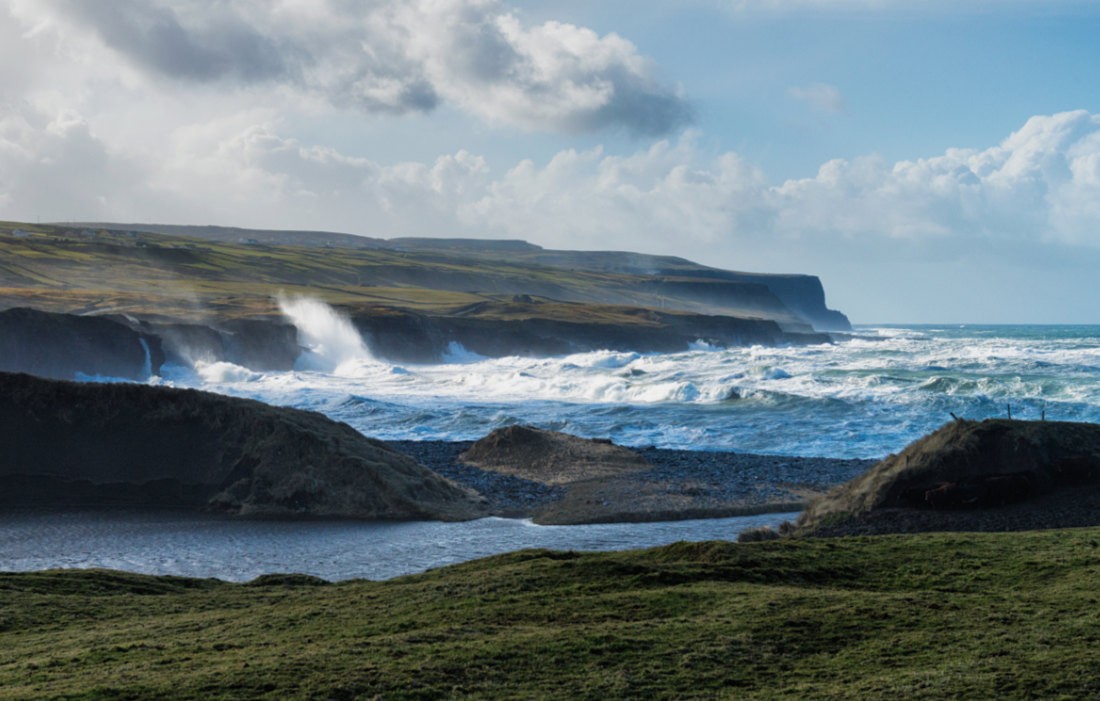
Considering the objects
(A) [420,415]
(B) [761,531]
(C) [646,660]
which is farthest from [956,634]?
(A) [420,415]

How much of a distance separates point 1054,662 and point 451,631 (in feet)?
23.2

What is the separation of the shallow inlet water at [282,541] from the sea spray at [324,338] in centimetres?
6712

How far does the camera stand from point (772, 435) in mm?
49031

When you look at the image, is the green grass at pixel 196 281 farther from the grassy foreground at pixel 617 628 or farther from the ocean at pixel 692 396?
the grassy foreground at pixel 617 628

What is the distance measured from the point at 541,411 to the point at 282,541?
33884mm

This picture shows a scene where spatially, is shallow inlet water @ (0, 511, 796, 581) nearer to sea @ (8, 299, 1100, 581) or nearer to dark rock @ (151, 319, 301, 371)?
sea @ (8, 299, 1100, 581)

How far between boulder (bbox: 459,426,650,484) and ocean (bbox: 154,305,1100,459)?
7.83 metres

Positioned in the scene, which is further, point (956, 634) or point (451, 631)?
point (451, 631)

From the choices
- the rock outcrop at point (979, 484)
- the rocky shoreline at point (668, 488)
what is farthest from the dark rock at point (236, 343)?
the rock outcrop at point (979, 484)

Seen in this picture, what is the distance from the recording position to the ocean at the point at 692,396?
50406mm

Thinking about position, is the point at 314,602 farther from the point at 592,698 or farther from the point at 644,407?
the point at 644,407

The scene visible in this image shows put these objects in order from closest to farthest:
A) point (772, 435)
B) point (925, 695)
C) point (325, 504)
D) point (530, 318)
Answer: point (925, 695) < point (325, 504) < point (772, 435) < point (530, 318)

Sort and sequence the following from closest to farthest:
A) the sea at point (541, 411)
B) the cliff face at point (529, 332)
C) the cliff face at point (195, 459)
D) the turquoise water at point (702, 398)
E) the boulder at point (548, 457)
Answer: the sea at point (541, 411) → the cliff face at point (195, 459) → the boulder at point (548, 457) → the turquoise water at point (702, 398) → the cliff face at point (529, 332)

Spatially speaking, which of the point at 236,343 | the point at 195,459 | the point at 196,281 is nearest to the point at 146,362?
the point at 236,343
